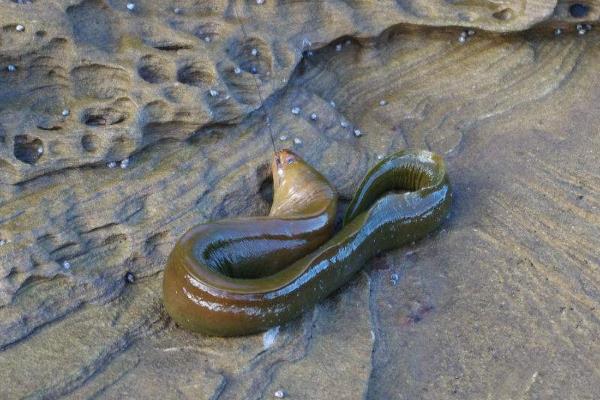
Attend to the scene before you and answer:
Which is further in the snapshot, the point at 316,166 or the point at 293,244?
the point at 316,166

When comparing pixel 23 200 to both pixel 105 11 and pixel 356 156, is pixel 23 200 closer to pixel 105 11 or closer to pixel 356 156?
pixel 105 11

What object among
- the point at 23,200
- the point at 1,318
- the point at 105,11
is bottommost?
the point at 1,318

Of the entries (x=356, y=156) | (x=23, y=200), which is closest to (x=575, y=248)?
(x=356, y=156)

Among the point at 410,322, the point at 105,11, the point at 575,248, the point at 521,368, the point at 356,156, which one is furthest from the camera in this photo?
the point at 356,156
